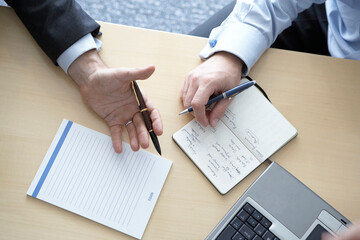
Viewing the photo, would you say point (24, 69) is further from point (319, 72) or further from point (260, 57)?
point (319, 72)

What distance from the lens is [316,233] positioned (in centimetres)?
69

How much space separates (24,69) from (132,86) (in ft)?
0.78

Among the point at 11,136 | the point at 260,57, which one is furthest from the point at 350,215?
the point at 11,136

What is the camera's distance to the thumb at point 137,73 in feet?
2.23

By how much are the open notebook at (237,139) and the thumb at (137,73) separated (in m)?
0.14

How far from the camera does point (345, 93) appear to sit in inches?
31.4

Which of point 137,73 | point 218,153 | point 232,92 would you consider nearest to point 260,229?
point 218,153

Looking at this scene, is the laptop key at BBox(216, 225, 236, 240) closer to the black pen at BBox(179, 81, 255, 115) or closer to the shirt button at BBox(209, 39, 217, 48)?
the black pen at BBox(179, 81, 255, 115)

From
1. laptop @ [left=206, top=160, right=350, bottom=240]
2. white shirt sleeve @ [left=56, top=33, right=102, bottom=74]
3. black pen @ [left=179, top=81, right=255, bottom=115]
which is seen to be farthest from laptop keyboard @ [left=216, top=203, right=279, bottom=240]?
white shirt sleeve @ [left=56, top=33, right=102, bottom=74]

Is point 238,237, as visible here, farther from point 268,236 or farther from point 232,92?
point 232,92

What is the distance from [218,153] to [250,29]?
304mm

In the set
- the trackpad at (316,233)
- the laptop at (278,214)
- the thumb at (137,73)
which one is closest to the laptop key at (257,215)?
the laptop at (278,214)

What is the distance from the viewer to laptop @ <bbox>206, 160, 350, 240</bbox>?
0.68 meters

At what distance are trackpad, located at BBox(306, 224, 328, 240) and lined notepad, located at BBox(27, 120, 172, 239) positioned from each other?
31 centimetres
